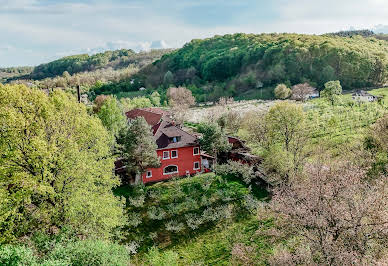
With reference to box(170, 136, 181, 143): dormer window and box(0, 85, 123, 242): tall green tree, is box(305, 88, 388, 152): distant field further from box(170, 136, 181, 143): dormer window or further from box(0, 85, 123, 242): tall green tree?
box(0, 85, 123, 242): tall green tree

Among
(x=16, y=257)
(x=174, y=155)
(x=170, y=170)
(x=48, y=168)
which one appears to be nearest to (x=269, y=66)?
(x=174, y=155)

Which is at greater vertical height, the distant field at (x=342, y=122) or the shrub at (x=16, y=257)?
the distant field at (x=342, y=122)

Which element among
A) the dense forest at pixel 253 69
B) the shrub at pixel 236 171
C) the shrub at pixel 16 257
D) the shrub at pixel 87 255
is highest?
the dense forest at pixel 253 69

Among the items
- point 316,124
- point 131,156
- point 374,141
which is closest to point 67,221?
point 131,156

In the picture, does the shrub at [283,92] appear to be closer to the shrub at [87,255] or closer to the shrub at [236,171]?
the shrub at [236,171]

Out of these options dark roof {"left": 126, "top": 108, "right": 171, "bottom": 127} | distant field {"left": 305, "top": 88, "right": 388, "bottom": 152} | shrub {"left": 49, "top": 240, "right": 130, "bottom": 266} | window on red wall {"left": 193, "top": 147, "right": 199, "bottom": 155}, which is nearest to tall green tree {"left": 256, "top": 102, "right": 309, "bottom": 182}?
distant field {"left": 305, "top": 88, "right": 388, "bottom": 152}

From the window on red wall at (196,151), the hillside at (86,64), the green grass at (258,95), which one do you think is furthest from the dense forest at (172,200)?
the hillside at (86,64)

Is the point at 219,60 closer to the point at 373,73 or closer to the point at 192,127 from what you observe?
the point at 373,73

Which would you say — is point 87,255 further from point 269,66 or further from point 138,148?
point 269,66
